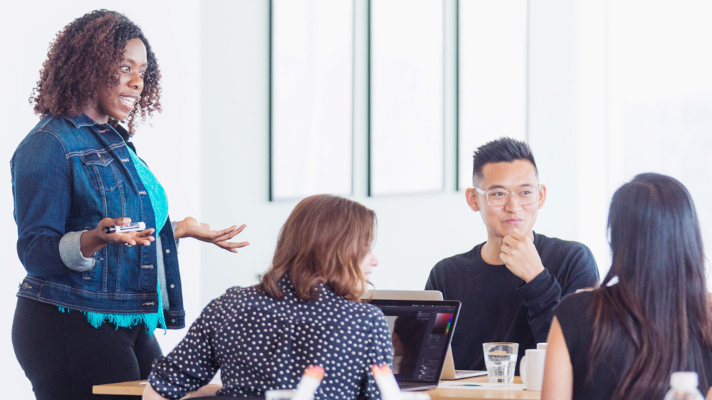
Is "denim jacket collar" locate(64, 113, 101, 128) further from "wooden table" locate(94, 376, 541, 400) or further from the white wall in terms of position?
the white wall

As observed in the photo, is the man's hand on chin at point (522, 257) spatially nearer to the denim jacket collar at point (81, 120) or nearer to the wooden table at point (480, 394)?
the wooden table at point (480, 394)

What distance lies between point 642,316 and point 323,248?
0.59m

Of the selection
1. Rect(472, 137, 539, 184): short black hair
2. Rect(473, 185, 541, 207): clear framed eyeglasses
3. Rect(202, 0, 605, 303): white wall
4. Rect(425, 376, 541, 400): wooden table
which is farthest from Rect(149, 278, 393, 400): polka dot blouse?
Rect(202, 0, 605, 303): white wall

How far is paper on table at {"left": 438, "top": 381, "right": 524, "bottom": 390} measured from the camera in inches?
70.3

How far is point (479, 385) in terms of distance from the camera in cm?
183

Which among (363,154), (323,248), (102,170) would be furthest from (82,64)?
(363,154)

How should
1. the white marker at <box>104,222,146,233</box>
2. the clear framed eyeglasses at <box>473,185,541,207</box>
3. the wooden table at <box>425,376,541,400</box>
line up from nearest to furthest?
the wooden table at <box>425,376,541,400</box> → the white marker at <box>104,222,146,233</box> → the clear framed eyeglasses at <box>473,185,541,207</box>

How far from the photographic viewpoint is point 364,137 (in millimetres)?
4039

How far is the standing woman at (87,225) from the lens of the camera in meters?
1.84

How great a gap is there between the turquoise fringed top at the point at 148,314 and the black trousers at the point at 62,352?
0.03 m

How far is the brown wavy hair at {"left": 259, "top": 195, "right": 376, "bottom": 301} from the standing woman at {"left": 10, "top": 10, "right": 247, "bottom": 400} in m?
0.47

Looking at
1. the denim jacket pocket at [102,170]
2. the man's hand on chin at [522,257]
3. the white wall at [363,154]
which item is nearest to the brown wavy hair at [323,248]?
the denim jacket pocket at [102,170]

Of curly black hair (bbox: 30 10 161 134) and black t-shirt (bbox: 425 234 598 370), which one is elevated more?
curly black hair (bbox: 30 10 161 134)

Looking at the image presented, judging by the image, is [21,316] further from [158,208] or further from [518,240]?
[518,240]
